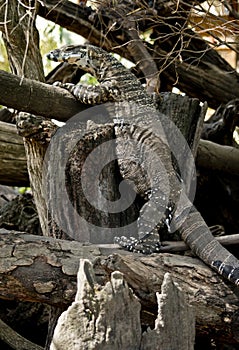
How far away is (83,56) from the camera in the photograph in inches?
173

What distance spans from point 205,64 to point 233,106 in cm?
69

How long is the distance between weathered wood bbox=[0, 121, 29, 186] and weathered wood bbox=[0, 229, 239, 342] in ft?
5.12

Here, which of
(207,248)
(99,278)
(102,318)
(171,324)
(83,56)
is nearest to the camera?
(102,318)

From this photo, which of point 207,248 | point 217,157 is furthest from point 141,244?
point 217,157

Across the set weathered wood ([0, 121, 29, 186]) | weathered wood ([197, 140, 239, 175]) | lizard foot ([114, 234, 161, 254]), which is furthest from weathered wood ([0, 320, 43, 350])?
weathered wood ([197, 140, 239, 175])

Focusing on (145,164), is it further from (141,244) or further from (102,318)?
(102,318)

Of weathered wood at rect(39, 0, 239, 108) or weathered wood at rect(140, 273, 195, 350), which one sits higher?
weathered wood at rect(39, 0, 239, 108)

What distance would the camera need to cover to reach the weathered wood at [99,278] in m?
2.83

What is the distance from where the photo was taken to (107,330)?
1.92 metres

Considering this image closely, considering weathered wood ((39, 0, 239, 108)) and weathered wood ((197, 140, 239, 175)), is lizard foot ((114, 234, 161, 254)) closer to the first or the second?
weathered wood ((197, 140, 239, 175))

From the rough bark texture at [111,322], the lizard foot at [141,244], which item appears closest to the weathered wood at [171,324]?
the rough bark texture at [111,322]

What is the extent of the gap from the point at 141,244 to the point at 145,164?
0.58m

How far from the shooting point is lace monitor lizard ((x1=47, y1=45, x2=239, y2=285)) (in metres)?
3.42

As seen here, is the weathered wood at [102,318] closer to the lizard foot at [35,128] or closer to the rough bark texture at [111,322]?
the rough bark texture at [111,322]
